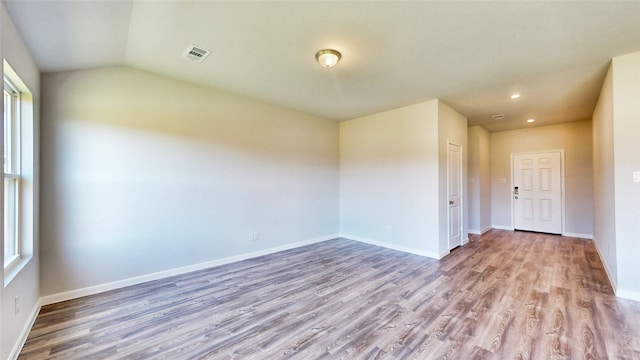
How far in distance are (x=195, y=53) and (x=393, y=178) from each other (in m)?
3.60

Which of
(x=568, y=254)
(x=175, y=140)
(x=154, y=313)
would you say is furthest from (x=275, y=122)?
(x=568, y=254)

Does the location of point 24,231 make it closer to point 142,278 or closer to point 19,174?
point 19,174

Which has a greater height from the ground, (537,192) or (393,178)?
(393,178)

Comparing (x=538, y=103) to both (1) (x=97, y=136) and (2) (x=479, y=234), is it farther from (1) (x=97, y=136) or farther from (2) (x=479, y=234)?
(1) (x=97, y=136)

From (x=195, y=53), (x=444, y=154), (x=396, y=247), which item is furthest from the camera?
(x=396, y=247)

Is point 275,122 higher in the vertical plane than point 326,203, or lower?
higher

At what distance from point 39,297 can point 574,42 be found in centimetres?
571

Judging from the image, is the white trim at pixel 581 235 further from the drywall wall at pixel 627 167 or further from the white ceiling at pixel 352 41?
the drywall wall at pixel 627 167

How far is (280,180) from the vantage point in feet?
15.1

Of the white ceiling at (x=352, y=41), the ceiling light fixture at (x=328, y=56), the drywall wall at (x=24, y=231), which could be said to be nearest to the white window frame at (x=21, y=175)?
the drywall wall at (x=24, y=231)

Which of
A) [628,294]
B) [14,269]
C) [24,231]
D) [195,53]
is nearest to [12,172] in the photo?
[24,231]

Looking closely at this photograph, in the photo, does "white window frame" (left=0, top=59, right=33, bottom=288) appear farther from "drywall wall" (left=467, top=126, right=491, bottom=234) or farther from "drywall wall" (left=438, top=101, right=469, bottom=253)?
"drywall wall" (left=467, top=126, right=491, bottom=234)

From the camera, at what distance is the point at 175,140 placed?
342cm

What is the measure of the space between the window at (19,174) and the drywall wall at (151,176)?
267 millimetres
